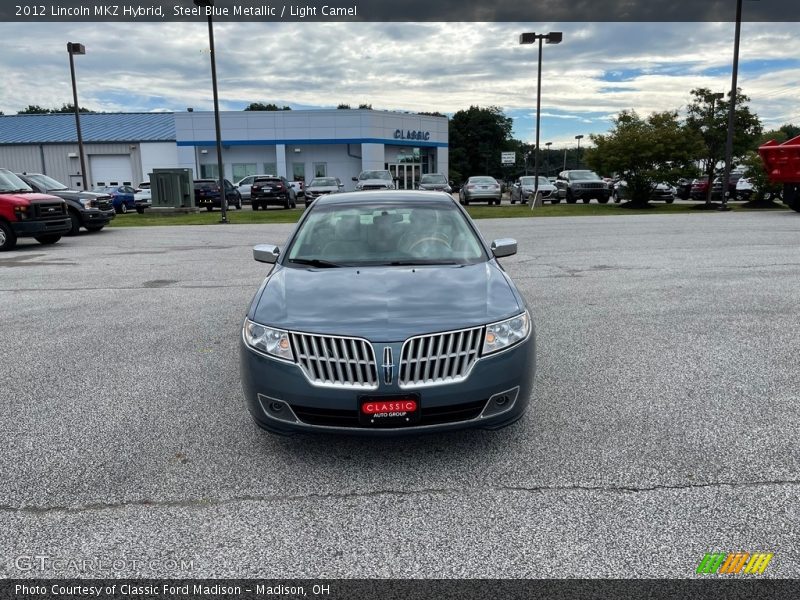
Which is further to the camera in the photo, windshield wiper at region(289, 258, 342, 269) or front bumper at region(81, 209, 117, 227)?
front bumper at region(81, 209, 117, 227)

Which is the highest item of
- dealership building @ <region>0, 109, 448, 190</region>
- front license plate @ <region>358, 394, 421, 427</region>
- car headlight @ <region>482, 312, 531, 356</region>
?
dealership building @ <region>0, 109, 448, 190</region>

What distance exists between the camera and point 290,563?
108 inches

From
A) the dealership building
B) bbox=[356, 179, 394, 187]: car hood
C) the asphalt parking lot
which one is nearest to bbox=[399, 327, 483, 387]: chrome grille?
the asphalt parking lot

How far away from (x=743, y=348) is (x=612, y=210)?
2191 cm

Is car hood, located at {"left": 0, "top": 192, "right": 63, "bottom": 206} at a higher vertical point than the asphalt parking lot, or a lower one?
higher

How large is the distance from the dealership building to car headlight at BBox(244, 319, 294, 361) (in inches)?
1739

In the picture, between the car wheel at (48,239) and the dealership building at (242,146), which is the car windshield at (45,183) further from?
the dealership building at (242,146)

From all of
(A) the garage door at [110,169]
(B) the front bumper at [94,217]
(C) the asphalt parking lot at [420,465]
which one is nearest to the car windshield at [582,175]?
(B) the front bumper at [94,217]

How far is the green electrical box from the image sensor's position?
1155 inches

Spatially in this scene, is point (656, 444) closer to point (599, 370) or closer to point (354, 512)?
point (599, 370)

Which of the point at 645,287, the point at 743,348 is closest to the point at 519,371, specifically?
the point at 743,348

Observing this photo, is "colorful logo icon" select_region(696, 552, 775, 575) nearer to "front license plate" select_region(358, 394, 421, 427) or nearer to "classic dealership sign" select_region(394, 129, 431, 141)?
"front license plate" select_region(358, 394, 421, 427)

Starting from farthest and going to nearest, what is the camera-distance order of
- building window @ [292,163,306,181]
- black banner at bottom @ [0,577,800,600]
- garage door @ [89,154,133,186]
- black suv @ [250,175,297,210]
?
garage door @ [89,154,133,186]
building window @ [292,163,306,181]
black suv @ [250,175,297,210]
black banner at bottom @ [0,577,800,600]

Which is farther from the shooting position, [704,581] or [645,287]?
[645,287]
